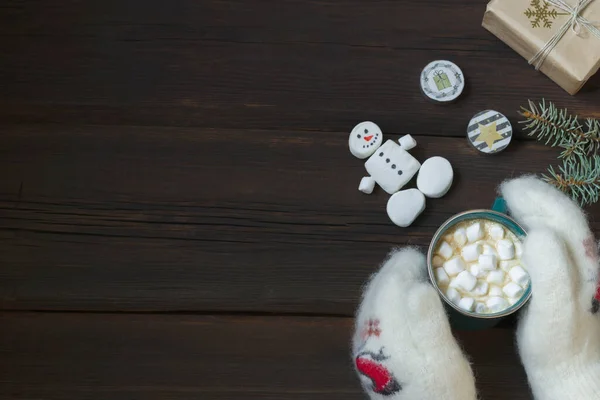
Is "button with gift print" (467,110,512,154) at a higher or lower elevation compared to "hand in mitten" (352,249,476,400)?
higher

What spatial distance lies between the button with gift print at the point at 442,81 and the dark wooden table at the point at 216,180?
0.06 ft

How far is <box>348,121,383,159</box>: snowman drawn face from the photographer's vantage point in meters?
0.78

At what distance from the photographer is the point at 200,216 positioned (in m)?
0.79

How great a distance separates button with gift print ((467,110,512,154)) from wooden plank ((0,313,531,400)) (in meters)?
0.23

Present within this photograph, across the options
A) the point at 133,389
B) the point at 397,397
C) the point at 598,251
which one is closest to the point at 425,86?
the point at 598,251

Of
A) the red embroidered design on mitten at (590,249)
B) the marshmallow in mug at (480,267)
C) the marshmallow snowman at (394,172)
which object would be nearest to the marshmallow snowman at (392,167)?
the marshmallow snowman at (394,172)

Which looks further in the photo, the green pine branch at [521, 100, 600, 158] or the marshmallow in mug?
the green pine branch at [521, 100, 600, 158]

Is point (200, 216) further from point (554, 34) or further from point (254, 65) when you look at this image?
point (554, 34)

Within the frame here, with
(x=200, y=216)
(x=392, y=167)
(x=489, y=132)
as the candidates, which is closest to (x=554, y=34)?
(x=489, y=132)

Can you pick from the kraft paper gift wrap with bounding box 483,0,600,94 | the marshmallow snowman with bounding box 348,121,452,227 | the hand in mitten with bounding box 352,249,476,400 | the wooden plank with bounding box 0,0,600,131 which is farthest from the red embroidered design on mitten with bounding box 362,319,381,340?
the kraft paper gift wrap with bounding box 483,0,600,94

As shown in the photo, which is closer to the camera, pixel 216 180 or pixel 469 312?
pixel 469 312

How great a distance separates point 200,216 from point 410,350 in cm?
31

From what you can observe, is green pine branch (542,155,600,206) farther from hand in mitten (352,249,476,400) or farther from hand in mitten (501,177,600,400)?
hand in mitten (352,249,476,400)

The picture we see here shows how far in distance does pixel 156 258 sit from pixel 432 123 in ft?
1.28
